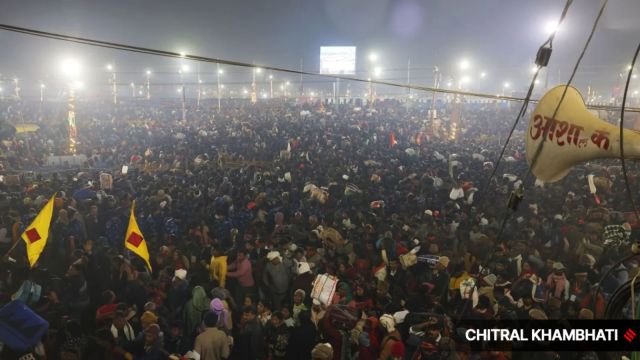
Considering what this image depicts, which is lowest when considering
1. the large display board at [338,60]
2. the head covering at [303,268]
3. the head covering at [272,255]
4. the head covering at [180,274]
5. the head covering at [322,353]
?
the head covering at [322,353]

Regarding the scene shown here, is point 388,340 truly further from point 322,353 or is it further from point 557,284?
point 557,284

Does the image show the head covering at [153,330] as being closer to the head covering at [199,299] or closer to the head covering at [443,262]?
the head covering at [199,299]

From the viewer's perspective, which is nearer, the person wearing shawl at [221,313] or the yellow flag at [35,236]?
the person wearing shawl at [221,313]

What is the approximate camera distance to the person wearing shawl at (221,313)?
5.65 metres

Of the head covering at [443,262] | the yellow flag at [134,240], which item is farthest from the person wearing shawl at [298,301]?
the yellow flag at [134,240]

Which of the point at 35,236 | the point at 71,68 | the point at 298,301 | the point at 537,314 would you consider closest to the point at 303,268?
the point at 298,301

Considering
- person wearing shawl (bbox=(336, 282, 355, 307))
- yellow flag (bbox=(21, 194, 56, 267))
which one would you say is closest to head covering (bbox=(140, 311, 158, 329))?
person wearing shawl (bbox=(336, 282, 355, 307))

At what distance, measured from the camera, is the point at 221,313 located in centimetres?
568

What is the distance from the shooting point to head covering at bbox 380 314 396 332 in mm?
5273

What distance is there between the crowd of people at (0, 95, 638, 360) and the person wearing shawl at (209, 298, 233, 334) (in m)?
0.02

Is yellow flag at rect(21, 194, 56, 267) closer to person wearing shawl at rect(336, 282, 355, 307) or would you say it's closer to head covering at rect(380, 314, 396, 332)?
person wearing shawl at rect(336, 282, 355, 307)

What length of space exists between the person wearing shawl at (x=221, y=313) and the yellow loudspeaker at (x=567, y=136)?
174 inches

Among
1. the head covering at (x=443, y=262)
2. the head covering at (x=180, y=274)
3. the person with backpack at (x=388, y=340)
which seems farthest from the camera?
the head covering at (x=443, y=262)

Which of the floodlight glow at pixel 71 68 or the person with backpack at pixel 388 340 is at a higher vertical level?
the floodlight glow at pixel 71 68
